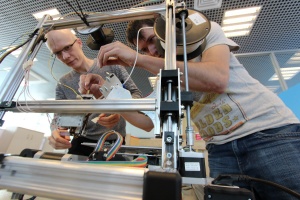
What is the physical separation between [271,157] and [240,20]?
6.95 ft

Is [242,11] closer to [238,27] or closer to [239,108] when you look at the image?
[238,27]

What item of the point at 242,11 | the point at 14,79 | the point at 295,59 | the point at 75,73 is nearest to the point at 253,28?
the point at 242,11

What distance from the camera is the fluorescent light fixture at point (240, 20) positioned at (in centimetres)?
199

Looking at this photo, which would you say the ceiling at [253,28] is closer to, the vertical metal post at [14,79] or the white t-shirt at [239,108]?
the vertical metal post at [14,79]

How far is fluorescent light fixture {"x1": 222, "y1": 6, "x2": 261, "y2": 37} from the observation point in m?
1.99

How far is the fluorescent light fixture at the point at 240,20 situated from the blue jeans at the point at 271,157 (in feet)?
6.37

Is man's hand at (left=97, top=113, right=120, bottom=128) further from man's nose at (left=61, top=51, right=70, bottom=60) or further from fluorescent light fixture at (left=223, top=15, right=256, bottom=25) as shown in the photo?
fluorescent light fixture at (left=223, top=15, right=256, bottom=25)

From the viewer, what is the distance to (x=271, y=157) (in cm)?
55

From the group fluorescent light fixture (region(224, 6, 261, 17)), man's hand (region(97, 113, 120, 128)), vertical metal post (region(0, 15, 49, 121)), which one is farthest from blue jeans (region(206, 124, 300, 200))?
fluorescent light fixture (region(224, 6, 261, 17))

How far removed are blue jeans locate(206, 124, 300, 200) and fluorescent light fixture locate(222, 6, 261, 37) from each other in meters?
1.94

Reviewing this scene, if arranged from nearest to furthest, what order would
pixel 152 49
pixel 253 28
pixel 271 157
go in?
pixel 271 157, pixel 152 49, pixel 253 28

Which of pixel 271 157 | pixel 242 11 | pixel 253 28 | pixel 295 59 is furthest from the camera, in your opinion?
pixel 295 59

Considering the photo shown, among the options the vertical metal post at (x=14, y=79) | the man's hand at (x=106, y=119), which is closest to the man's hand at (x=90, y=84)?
the man's hand at (x=106, y=119)

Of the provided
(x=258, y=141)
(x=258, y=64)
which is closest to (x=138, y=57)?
(x=258, y=141)
